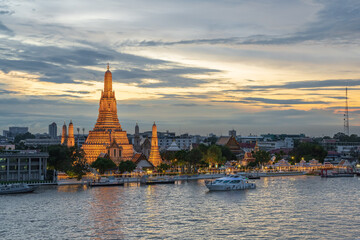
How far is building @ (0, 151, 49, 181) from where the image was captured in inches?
3164

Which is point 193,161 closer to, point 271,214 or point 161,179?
point 161,179

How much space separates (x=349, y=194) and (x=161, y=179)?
1279 inches

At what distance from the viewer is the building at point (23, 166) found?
264 ft

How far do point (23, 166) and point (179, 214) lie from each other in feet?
130

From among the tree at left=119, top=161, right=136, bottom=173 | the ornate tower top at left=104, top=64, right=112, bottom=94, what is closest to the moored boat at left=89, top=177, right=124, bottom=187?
the tree at left=119, top=161, right=136, bottom=173

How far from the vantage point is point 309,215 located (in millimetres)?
52062

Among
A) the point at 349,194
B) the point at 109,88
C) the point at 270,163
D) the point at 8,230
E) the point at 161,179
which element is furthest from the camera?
the point at 270,163

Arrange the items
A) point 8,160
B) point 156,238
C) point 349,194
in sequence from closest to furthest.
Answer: point 156,238
point 349,194
point 8,160

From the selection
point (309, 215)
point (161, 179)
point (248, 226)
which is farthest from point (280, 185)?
point (248, 226)

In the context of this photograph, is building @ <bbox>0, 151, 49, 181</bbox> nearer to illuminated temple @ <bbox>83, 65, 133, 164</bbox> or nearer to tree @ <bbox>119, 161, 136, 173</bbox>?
tree @ <bbox>119, 161, 136, 173</bbox>

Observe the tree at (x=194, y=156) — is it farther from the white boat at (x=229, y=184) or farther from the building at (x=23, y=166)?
the building at (x=23, y=166)

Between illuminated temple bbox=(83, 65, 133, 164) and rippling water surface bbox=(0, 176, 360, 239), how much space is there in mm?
25149

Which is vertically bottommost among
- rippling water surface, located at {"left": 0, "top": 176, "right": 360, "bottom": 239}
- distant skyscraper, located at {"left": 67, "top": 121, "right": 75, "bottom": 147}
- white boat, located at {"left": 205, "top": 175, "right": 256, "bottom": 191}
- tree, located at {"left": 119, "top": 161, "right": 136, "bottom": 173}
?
rippling water surface, located at {"left": 0, "top": 176, "right": 360, "bottom": 239}

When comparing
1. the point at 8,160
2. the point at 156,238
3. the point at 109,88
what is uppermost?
the point at 109,88
